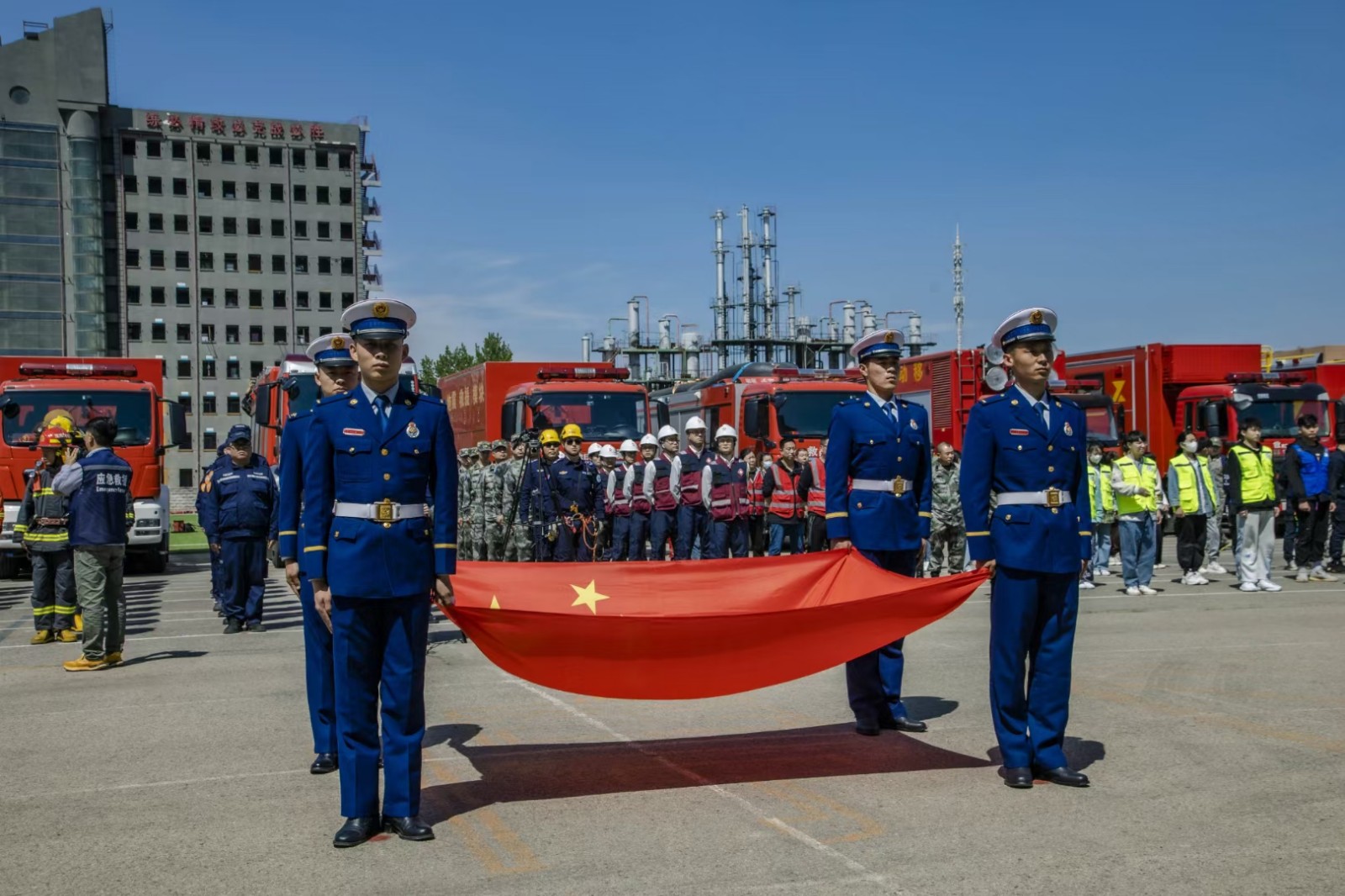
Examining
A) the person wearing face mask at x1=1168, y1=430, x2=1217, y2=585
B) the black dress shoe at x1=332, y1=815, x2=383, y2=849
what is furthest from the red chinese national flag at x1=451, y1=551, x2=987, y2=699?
the person wearing face mask at x1=1168, y1=430, x2=1217, y2=585

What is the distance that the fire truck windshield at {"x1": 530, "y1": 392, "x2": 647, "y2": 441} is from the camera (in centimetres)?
2289

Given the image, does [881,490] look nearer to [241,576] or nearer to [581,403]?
[241,576]

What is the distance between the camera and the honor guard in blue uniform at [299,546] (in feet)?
21.6

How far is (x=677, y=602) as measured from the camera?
23.9ft

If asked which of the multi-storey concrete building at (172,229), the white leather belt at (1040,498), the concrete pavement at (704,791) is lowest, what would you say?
the concrete pavement at (704,791)

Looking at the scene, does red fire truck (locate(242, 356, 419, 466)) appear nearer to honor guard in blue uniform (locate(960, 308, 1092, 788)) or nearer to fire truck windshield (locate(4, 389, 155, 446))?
fire truck windshield (locate(4, 389, 155, 446))

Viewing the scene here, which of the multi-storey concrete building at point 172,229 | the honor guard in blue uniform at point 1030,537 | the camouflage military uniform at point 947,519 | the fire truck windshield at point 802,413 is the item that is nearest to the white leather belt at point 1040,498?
the honor guard in blue uniform at point 1030,537

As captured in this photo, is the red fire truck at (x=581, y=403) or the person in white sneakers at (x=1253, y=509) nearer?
the person in white sneakers at (x=1253, y=509)

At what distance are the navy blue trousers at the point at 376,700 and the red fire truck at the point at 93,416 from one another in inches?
661

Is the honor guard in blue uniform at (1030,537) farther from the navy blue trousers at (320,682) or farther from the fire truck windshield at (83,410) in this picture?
the fire truck windshield at (83,410)

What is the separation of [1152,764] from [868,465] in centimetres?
234

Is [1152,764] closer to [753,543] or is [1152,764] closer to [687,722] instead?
[687,722]

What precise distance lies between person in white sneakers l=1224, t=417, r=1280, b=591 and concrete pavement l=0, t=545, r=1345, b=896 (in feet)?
20.6

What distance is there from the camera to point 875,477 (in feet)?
26.3
